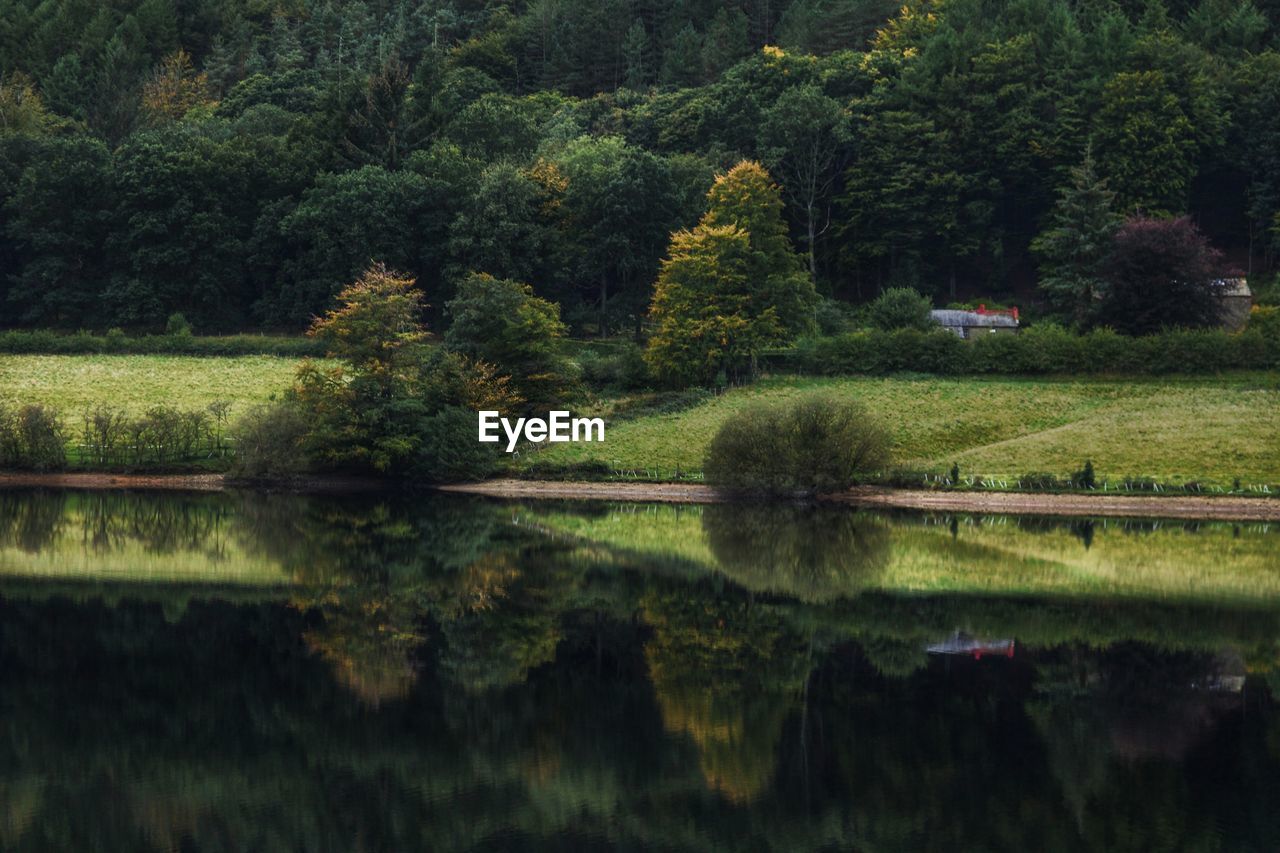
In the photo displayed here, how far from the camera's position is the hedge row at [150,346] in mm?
80938

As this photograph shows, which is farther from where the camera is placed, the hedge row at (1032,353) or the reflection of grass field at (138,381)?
the reflection of grass field at (138,381)

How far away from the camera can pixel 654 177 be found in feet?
281

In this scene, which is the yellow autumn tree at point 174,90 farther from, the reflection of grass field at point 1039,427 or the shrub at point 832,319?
the reflection of grass field at point 1039,427

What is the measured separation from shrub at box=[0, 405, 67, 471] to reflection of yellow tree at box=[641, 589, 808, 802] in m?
33.9

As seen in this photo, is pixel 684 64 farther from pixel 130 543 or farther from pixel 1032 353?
pixel 130 543

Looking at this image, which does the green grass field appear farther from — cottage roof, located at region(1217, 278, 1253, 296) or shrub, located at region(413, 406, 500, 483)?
cottage roof, located at region(1217, 278, 1253, 296)

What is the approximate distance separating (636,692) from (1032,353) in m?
47.7

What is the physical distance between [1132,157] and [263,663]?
6973cm

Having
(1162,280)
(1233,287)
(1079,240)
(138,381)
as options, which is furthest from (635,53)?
(1162,280)

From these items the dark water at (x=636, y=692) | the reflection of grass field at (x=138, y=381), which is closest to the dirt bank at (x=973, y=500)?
the dark water at (x=636, y=692)

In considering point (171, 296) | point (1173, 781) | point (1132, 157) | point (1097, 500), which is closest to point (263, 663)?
point (1173, 781)

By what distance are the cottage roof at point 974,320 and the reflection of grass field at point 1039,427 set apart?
9.85 m

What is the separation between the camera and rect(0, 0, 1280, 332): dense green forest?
86.3 metres

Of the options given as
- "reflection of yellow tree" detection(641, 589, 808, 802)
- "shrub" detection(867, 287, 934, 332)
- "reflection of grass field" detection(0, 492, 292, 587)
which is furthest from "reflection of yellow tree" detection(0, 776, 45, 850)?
"shrub" detection(867, 287, 934, 332)
